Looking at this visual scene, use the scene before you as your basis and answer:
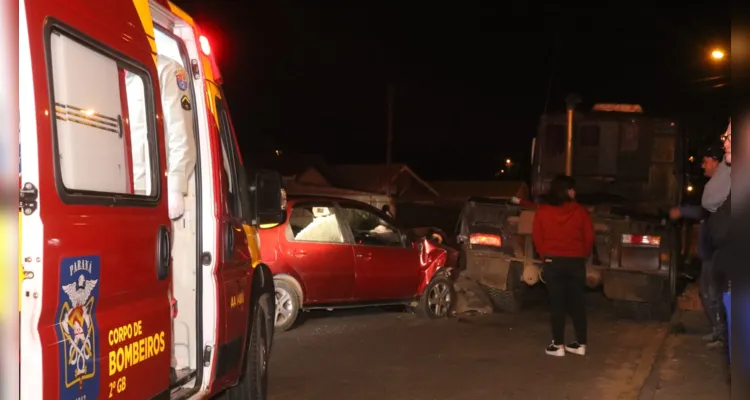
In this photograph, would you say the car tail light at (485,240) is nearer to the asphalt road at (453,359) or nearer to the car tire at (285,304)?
the asphalt road at (453,359)

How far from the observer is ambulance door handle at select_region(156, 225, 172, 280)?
394 cm

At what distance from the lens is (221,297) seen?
16.2 ft

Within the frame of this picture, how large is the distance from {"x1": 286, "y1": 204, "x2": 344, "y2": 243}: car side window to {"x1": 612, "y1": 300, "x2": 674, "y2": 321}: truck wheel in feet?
13.0

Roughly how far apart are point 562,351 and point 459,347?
1.13m

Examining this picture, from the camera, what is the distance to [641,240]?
34.0 ft

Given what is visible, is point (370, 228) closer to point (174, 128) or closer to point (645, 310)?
point (645, 310)

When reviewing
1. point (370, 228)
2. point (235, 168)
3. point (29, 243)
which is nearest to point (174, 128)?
point (235, 168)

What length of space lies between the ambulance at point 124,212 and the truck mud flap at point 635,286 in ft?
20.8

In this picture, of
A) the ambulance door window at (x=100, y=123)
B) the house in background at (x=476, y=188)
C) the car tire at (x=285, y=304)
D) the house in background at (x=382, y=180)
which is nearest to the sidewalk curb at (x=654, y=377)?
the car tire at (x=285, y=304)

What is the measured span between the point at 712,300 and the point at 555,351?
5.63ft

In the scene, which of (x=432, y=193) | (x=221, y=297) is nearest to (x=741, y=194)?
(x=221, y=297)

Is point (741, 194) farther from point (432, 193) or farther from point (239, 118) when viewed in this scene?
point (239, 118)

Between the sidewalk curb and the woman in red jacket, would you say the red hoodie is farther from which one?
the sidewalk curb

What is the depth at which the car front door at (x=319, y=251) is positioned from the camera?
380 inches
